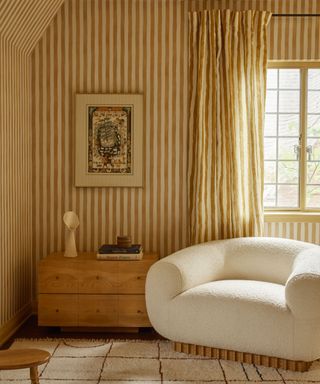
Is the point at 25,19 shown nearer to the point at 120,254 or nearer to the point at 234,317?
the point at 120,254

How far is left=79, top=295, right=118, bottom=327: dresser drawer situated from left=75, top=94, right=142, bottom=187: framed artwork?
0.96 metres

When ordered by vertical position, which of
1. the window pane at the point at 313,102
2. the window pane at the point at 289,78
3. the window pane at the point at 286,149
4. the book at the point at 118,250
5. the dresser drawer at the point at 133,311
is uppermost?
the window pane at the point at 289,78

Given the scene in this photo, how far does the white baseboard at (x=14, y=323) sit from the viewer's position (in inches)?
153

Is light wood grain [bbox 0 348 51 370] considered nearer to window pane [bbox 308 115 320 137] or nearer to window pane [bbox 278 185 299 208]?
window pane [bbox 278 185 299 208]

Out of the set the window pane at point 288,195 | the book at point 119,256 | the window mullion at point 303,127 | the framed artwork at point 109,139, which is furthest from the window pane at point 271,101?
the book at point 119,256

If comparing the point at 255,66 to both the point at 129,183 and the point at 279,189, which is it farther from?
the point at 129,183

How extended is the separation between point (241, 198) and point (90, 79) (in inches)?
61.7

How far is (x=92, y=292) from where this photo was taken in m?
4.04

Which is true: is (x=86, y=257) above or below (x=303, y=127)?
below

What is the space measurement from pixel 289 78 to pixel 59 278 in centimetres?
248

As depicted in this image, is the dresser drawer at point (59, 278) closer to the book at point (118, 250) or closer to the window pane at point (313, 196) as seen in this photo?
the book at point (118, 250)

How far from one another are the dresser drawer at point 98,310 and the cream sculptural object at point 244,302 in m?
0.46

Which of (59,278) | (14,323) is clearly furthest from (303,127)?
(14,323)

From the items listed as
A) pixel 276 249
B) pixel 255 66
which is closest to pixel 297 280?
pixel 276 249
